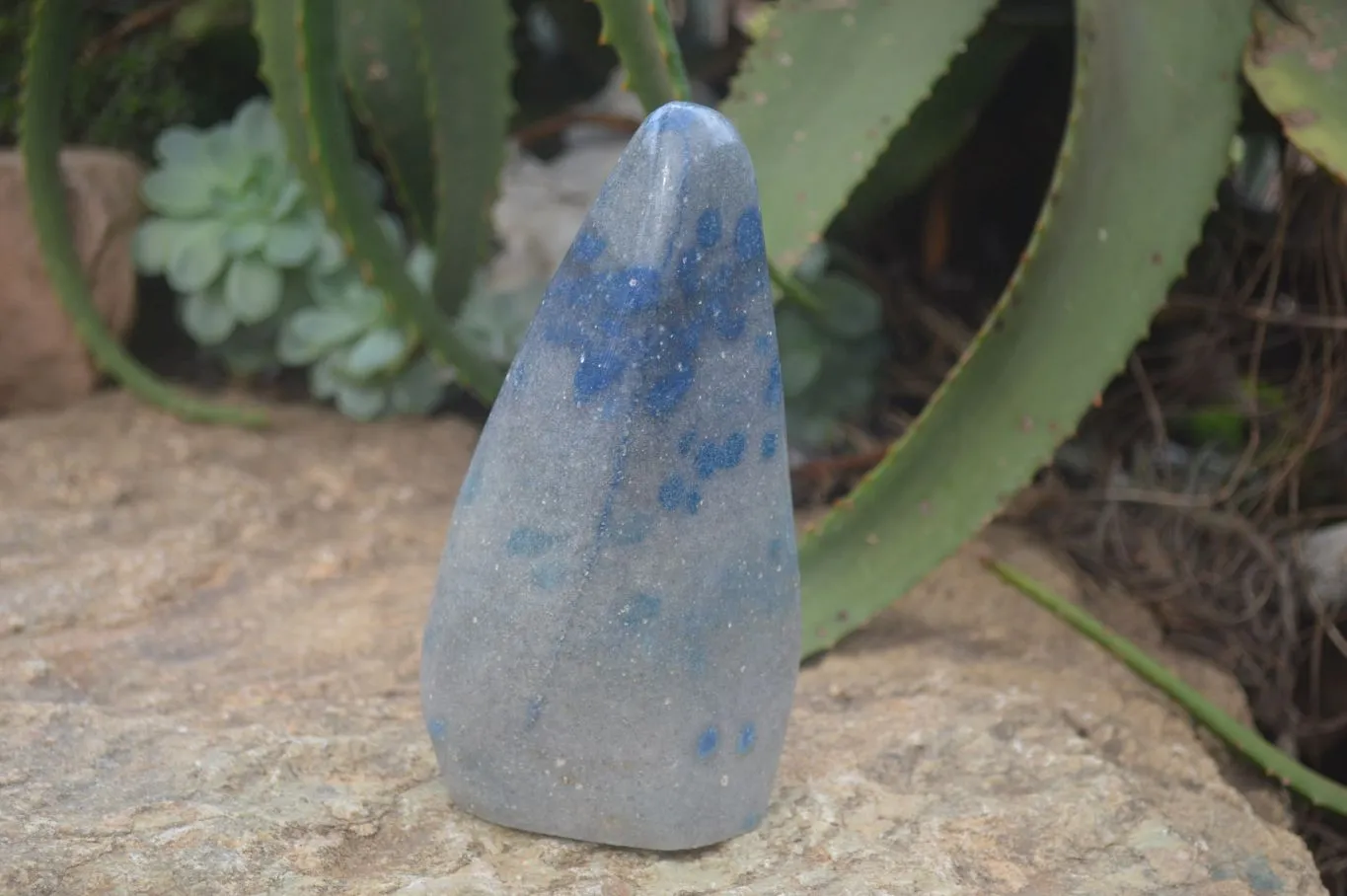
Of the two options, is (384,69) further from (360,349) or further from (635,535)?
(635,535)

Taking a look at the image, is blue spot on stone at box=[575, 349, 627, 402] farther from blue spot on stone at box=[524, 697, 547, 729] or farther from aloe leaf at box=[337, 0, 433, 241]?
aloe leaf at box=[337, 0, 433, 241]

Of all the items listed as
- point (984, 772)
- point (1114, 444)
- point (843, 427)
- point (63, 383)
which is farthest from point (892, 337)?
point (63, 383)

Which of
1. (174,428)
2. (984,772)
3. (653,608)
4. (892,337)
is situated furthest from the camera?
(892,337)

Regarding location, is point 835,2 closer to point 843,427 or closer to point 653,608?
point 843,427

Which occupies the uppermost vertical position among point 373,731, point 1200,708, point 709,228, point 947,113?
point 709,228

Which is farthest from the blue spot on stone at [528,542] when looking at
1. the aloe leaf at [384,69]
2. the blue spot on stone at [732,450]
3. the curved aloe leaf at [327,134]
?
the aloe leaf at [384,69]

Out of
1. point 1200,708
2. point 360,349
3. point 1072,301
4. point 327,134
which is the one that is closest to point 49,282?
point 360,349

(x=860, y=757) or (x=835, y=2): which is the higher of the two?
(x=835, y=2)

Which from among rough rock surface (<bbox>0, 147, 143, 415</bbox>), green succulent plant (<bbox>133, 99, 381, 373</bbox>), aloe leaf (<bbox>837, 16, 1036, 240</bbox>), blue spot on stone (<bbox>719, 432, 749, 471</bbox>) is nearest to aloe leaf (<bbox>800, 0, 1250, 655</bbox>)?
aloe leaf (<bbox>837, 16, 1036, 240</bbox>)
